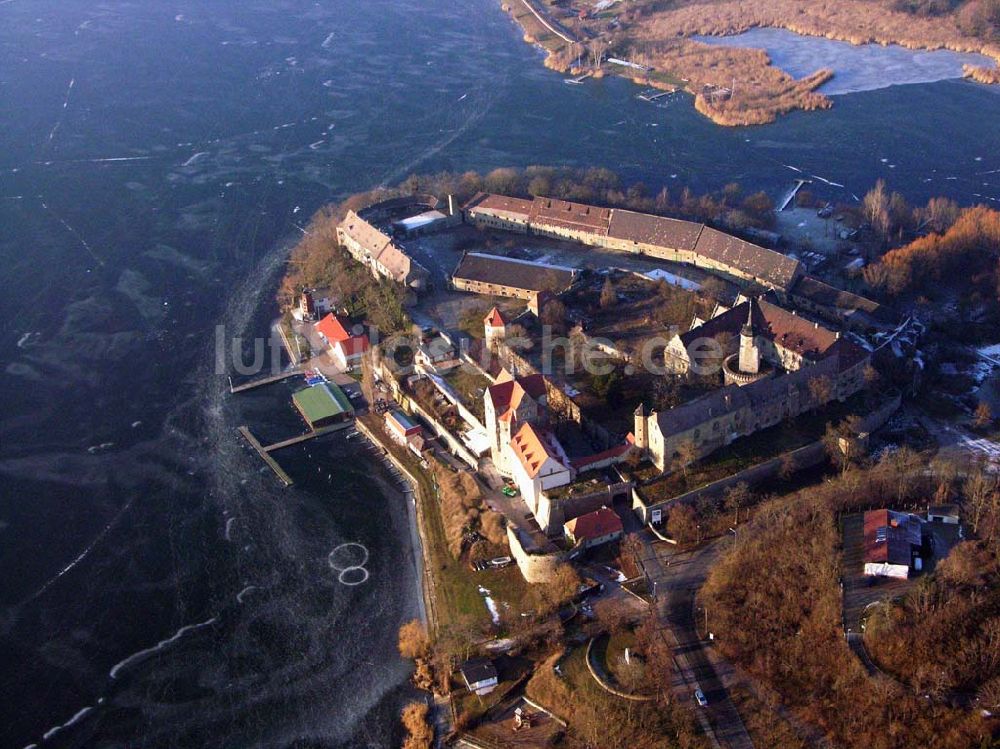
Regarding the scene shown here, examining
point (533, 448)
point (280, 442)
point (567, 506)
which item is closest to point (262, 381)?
point (280, 442)

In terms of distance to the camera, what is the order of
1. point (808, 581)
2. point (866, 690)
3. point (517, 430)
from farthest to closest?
point (517, 430) → point (808, 581) → point (866, 690)

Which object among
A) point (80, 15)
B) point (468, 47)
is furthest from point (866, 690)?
point (80, 15)

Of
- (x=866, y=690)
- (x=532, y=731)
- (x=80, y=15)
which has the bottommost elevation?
(x=80, y=15)

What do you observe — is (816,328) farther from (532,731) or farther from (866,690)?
(532,731)

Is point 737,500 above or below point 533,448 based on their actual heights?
below

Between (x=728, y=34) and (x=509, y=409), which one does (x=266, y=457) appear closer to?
(x=509, y=409)

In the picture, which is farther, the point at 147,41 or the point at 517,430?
the point at 147,41

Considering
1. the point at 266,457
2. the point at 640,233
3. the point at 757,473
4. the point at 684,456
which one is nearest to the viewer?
the point at 684,456
